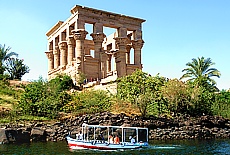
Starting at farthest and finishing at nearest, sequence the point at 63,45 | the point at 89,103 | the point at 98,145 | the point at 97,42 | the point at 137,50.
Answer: the point at 63,45 < the point at 137,50 < the point at 97,42 < the point at 89,103 < the point at 98,145

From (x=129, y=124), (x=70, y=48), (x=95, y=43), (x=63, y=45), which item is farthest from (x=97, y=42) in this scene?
(x=129, y=124)

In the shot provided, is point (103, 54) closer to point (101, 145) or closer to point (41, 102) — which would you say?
point (41, 102)

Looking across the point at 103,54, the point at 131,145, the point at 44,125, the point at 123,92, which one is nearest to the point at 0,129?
the point at 44,125

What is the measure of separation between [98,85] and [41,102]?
11.1 meters

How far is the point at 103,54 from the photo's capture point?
4862 centimetres

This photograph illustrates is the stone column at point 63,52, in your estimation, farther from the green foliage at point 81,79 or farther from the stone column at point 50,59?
the green foliage at point 81,79

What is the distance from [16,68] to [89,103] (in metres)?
24.8

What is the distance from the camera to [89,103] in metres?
32.2

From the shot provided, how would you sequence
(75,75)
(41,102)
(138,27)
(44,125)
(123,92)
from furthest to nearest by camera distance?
(138,27) → (75,75) → (123,92) → (41,102) → (44,125)

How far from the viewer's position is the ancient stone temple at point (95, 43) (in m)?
46.7

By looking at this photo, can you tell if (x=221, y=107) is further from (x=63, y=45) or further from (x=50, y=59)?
(x=50, y=59)

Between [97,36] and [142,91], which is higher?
[97,36]

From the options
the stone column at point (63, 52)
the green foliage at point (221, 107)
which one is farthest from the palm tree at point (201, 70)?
the stone column at point (63, 52)

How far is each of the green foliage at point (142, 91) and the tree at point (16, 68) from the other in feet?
76.0
